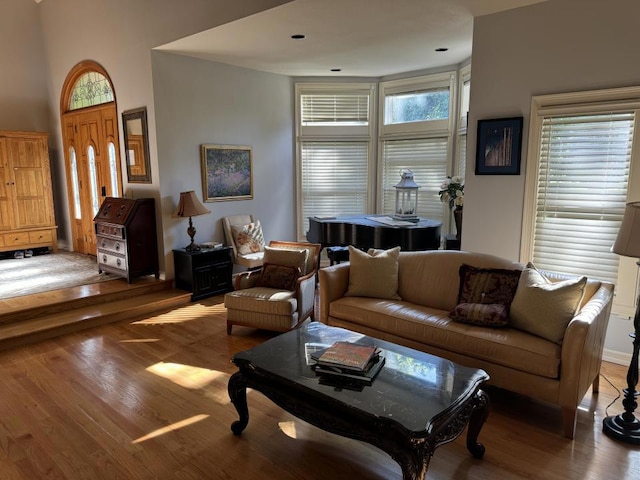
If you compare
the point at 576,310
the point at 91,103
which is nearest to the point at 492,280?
the point at 576,310

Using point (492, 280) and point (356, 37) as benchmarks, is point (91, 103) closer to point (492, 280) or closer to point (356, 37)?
point (356, 37)

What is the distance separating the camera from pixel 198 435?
2666 mm

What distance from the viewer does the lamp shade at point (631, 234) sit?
8.03 feet

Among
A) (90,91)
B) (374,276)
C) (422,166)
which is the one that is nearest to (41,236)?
(90,91)

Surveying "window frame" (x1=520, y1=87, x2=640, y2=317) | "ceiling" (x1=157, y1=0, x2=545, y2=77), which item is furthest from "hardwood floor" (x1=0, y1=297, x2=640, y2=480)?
"ceiling" (x1=157, y1=0, x2=545, y2=77)

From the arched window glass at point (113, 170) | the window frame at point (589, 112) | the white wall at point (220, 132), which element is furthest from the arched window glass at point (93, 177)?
the window frame at point (589, 112)

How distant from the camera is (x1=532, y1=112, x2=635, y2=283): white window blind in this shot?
345 centimetres

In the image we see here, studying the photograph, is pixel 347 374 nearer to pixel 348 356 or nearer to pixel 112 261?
pixel 348 356

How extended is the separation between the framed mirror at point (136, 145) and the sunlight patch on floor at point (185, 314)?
1.64 meters

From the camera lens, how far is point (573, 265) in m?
3.72

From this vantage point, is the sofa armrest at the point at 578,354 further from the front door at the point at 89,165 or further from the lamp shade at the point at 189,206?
the front door at the point at 89,165

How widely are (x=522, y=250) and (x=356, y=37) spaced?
2.70m

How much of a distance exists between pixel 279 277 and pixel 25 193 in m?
4.80

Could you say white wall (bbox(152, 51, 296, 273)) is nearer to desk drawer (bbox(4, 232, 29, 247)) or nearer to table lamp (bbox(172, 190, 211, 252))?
table lamp (bbox(172, 190, 211, 252))
